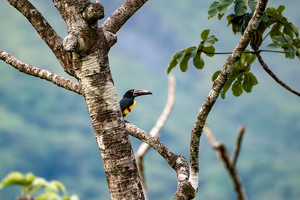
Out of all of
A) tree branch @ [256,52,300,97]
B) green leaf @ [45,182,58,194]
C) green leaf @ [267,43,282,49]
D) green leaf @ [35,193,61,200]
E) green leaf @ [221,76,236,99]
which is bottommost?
green leaf @ [35,193,61,200]

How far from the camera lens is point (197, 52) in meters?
3.11

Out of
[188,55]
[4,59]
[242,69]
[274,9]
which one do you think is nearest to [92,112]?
[188,55]

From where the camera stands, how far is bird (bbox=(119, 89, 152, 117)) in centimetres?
618

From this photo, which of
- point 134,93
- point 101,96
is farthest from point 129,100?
point 101,96

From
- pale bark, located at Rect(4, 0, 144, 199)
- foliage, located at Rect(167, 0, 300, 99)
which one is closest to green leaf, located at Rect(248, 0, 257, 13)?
foliage, located at Rect(167, 0, 300, 99)

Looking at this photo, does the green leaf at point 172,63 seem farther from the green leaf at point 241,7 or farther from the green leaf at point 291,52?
the green leaf at point 291,52

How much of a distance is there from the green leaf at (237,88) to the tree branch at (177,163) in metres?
1.27

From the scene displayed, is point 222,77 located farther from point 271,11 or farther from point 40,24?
point 40,24

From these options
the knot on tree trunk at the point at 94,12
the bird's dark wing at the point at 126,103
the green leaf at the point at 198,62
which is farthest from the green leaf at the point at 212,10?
the bird's dark wing at the point at 126,103

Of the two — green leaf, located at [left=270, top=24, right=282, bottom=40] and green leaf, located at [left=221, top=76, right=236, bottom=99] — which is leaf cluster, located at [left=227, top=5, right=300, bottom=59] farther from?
green leaf, located at [left=221, top=76, right=236, bottom=99]

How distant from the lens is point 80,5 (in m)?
2.29

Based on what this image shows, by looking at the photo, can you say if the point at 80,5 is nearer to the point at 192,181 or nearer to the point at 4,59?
the point at 4,59

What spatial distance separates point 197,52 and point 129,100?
3.41 meters

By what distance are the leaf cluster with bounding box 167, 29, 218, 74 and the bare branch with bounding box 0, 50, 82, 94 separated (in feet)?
3.43
